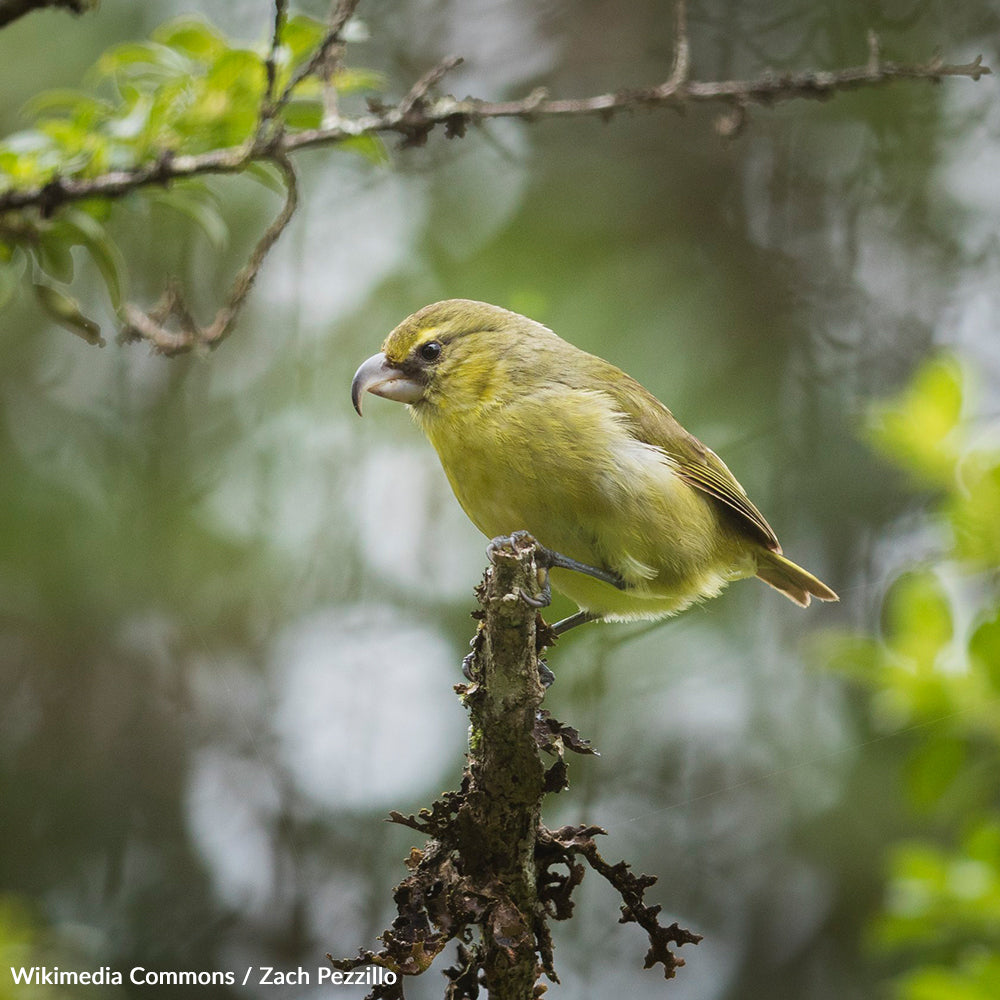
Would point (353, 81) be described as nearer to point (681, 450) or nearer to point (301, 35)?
point (301, 35)

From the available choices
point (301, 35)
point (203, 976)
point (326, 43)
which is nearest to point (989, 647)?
point (326, 43)

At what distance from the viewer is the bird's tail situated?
3.50 m

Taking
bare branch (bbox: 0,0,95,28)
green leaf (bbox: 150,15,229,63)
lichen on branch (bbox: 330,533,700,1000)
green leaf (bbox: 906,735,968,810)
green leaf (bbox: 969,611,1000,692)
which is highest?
green leaf (bbox: 150,15,229,63)

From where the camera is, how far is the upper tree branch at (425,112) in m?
2.07

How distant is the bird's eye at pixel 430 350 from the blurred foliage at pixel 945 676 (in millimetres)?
1295

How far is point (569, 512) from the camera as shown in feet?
9.46

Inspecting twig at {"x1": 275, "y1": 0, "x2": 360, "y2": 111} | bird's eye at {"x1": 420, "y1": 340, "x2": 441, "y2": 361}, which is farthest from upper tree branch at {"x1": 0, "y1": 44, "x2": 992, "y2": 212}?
bird's eye at {"x1": 420, "y1": 340, "x2": 441, "y2": 361}

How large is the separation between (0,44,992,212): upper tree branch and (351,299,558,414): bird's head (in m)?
0.96

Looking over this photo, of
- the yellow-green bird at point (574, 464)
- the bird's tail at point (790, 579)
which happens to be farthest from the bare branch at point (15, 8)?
the bird's tail at point (790, 579)

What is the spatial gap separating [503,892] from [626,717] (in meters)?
3.49

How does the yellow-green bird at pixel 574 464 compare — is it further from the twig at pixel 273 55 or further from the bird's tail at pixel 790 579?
the twig at pixel 273 55

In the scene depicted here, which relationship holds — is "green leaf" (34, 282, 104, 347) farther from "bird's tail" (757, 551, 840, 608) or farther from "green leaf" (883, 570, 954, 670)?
"bird's tail" (757, 551, 840, 608)

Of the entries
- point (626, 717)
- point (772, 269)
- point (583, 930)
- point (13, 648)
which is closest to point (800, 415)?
point (772, 269)

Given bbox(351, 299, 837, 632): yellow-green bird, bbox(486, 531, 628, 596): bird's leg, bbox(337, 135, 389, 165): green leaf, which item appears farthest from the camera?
bbox(351, 299, 837, 632): yellow-green bird
